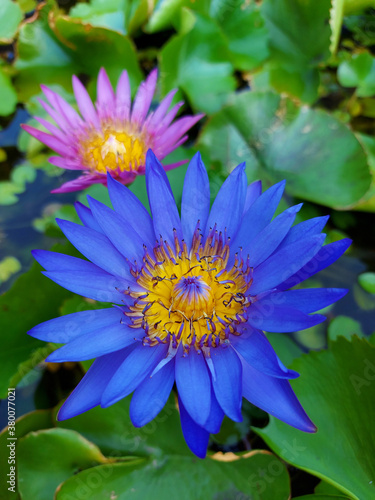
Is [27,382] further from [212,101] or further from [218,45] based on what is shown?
[218,45]

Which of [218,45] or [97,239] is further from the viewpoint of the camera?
[218,45]

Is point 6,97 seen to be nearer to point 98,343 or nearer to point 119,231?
point 119,231

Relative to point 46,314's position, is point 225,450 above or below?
below

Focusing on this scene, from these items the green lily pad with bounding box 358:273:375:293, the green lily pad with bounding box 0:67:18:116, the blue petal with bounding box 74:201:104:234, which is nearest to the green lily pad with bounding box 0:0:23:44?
the green lily pad with bounding box 0:67:18:116

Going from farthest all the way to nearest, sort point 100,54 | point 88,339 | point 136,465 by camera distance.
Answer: point 100,54 < point 136,465 < point 88,339

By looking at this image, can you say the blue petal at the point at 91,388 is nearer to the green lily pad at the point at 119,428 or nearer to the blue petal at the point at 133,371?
the blue petal at the point at 133,371

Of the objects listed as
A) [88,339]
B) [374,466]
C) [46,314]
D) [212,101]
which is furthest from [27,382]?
[212,101]

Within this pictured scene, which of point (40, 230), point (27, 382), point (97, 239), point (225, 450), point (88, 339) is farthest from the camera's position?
point (40, 230)

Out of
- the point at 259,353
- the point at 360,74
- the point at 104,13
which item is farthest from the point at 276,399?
the point at 104,13
